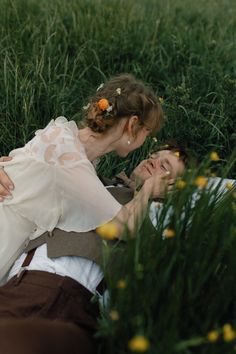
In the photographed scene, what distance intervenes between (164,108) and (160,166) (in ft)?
3.34

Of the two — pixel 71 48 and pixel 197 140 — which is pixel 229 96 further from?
pixel 71 48

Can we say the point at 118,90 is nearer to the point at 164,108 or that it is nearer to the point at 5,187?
the point at 5,187

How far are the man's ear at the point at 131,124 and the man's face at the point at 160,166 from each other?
35 centimetres

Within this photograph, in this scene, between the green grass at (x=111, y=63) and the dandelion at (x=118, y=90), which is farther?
the green grass at (x=111, y=63)

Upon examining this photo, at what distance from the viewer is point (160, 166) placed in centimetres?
270

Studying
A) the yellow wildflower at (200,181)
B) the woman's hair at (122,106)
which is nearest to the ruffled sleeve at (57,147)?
the woman's hair at (122,106)

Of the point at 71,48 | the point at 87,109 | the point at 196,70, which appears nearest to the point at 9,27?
the point at 71,48

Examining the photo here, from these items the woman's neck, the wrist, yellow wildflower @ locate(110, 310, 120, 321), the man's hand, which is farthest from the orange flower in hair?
yellow wildflower @ locate(110, 310, 120, 321)

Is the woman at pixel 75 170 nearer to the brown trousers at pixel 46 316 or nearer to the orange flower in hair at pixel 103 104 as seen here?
the orange flower in hair at pixel 103 104

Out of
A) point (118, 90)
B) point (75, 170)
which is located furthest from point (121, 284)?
point (118, 90)

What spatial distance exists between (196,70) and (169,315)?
2783 mm

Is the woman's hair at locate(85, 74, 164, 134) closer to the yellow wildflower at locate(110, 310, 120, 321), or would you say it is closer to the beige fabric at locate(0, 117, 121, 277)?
the beige fabric at locate(0, 117, 121, 277)

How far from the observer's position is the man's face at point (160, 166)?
266 cm

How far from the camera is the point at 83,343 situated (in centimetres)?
176
